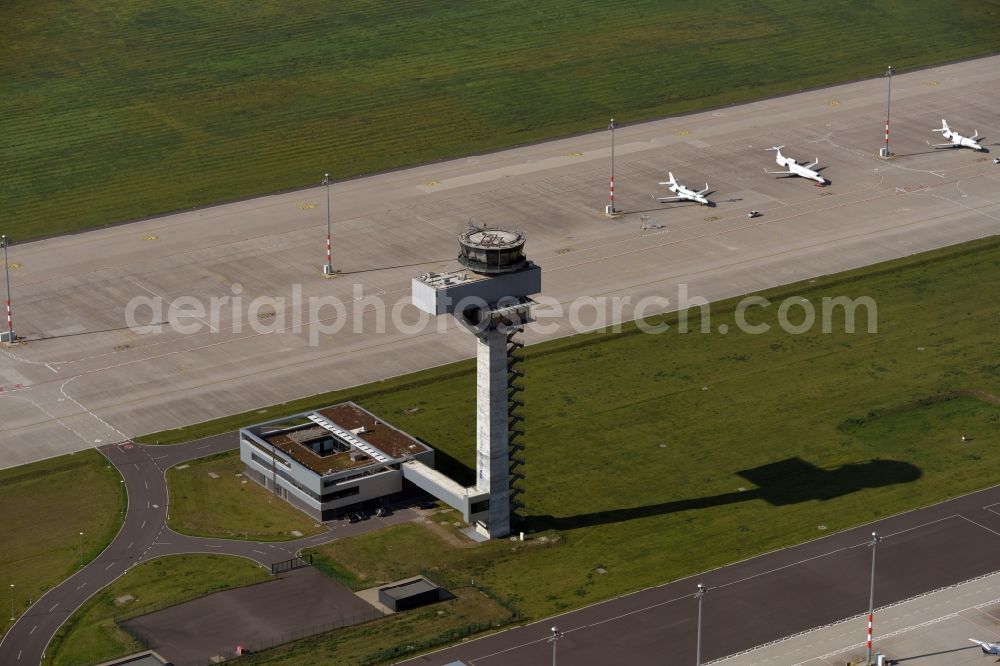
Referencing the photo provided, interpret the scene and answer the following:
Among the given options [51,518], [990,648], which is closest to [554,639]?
[990,648]

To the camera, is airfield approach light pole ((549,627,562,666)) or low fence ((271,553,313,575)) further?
low fence ((271,553,313,575))

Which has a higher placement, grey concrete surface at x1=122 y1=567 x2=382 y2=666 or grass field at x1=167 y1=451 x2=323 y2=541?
grass field at x1=167 y1=451 x2=323 y2=541

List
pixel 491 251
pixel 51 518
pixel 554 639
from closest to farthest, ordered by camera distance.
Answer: pixel 554 639 → pixel 491 251 → pixel 51 518

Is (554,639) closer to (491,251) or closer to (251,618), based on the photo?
(251,618)

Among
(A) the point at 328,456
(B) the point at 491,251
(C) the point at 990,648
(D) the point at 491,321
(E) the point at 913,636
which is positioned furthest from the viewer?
(A) the point at 328,456

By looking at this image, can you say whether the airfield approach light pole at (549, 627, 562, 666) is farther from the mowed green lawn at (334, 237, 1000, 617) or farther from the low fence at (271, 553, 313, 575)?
the low fence at (271, 553, 313, 575)

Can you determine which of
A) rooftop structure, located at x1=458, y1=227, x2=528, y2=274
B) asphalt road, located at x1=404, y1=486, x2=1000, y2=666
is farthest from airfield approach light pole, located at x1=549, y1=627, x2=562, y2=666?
rooftop structure, located at x1=458, y1=227, x2=528, y2=274
